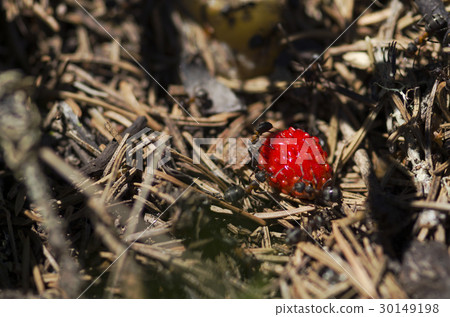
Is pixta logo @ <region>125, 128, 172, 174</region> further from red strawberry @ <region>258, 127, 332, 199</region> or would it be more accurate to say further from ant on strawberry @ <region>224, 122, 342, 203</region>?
red strawberry @ <region>258, 127, 332, 199</region>

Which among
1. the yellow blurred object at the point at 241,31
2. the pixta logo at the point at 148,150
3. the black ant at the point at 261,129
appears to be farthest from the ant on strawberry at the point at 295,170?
the yellow blurred object at the point at 241,31

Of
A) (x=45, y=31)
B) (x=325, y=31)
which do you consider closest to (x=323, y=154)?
(x=325, y=31)

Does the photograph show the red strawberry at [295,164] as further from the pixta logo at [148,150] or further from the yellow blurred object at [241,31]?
the yellow blurred object at [241,31]

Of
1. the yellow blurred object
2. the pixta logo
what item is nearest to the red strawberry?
the pixta logo

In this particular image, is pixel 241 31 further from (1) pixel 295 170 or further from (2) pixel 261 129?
(1) pixel 295 170

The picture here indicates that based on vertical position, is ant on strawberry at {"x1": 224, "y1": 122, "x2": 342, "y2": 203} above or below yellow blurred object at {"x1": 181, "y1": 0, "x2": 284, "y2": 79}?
below

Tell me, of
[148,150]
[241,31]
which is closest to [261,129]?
[148,150]
